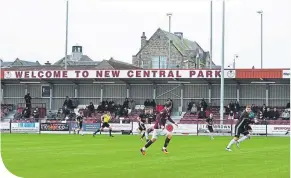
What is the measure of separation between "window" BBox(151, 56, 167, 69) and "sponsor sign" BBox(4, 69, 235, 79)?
29.5 m

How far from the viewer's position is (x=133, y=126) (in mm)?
45438

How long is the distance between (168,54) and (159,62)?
6.41 feet

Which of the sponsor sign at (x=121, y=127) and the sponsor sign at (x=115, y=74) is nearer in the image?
the sponsor sign at (x=121, y=127)

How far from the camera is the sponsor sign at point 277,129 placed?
4231cm

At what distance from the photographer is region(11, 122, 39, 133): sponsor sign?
47.8 m

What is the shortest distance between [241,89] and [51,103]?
18.9m

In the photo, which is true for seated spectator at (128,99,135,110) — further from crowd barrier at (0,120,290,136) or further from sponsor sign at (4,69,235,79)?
crowd barrier at (0,120,290,136)

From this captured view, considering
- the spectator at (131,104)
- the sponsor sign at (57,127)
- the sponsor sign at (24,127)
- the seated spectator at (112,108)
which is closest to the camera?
the sponsor sign at (57,127)

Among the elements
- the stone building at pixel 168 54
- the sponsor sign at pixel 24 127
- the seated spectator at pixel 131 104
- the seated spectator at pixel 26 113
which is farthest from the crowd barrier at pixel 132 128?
the stone building at pixel 168 54

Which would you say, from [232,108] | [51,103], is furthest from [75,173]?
[51,103]

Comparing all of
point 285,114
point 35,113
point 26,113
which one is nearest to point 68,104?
point 35,113

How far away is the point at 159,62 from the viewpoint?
85938 millimetres

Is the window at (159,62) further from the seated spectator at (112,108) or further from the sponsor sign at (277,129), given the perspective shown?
the sponsor sign at (277,129)

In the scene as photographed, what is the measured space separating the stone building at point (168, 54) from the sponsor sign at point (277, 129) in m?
31.0
